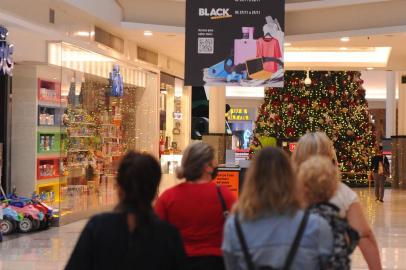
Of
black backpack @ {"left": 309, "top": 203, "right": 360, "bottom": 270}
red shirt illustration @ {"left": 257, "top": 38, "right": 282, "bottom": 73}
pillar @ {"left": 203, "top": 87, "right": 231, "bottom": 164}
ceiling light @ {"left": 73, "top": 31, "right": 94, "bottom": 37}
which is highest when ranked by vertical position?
ceiling light @ {"left": 73, "top": 31, "right": 94, "bottom": 37}

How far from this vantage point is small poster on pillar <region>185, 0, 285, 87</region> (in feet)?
35.8

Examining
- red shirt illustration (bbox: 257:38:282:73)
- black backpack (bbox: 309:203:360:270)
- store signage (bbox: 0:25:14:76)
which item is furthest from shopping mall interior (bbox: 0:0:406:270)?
black backpack (bbox: 309:203:360:270)

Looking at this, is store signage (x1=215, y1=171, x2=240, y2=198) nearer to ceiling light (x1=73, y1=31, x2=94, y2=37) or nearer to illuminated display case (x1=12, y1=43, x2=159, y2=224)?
illuminated display case (x1=12, y1=43, x2=159, y2=224)

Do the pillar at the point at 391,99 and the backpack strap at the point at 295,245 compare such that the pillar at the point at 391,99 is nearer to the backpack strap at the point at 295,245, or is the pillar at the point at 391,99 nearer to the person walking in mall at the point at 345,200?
the person walking in mall at the point at 345,200

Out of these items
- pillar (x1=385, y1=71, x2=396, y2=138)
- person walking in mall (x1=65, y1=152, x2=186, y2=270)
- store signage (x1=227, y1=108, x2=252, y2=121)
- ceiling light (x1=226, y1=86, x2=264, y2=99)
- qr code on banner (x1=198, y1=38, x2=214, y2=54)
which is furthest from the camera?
store signage (x1=227, y1=108, x2=252, y2=121)

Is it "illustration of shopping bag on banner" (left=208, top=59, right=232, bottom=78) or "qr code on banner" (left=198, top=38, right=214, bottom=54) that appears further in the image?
"qr code on banner" (left=198, top=38, right=214, bottom=54)

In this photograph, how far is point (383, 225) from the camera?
13609 millimetres

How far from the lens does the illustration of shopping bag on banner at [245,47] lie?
1097 centimetres

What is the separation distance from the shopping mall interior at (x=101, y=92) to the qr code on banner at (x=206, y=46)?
23 centimetres

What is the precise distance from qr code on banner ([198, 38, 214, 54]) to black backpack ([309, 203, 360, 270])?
25.2 ft

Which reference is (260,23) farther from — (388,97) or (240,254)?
(388,97)

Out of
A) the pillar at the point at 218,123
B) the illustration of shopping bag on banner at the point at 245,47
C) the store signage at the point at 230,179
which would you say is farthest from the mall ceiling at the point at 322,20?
the pillar at the point at 218,123

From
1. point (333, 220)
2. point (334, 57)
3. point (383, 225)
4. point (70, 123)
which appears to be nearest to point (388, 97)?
point (334, 57)

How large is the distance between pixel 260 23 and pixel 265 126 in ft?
43.8
